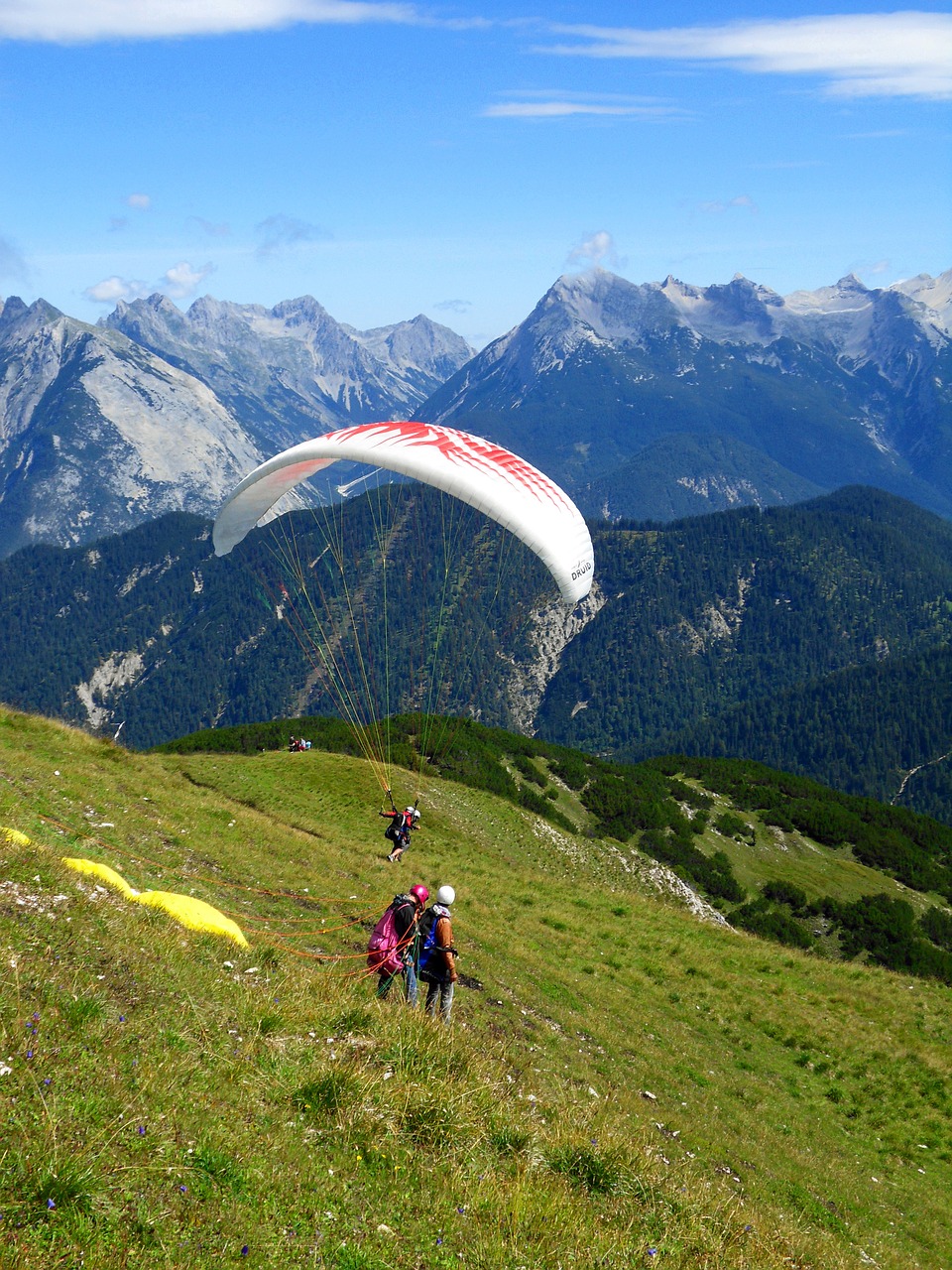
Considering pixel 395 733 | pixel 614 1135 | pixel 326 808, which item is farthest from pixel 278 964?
pixel 395 733

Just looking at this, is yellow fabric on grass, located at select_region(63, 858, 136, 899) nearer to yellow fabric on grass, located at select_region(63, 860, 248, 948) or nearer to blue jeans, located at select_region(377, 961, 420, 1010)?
yellow fabric on grass, located at select_region(63, 860, 248, 948)

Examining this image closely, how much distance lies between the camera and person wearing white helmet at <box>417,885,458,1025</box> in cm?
1403

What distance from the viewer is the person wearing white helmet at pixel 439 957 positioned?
14.0 m

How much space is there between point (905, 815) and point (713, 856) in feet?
74.0

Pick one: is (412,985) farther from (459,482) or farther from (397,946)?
(459,482)

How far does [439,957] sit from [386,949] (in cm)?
89

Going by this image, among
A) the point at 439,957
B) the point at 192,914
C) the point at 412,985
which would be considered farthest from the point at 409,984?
the point at 192,914

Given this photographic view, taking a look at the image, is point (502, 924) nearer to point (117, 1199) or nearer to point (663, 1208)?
point (663, 1208)

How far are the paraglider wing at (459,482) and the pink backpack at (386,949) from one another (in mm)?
9758

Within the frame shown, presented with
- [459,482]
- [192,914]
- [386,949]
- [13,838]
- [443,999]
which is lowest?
[443,999]

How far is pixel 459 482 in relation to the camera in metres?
21.7

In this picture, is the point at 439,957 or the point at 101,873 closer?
the point at 101,873

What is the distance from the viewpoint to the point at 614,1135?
10.3 meters

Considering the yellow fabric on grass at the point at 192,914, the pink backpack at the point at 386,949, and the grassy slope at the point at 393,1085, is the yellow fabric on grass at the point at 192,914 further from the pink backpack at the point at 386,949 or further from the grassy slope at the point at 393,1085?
the pink backpack at the point at 386,949
